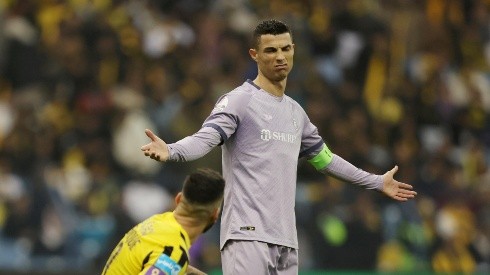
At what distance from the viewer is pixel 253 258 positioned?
25.5ft

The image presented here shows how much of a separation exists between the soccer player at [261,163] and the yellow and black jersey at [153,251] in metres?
0.55

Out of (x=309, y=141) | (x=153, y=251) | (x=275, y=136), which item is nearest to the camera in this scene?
(x=153, y=251)

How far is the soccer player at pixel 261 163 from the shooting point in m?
7.80

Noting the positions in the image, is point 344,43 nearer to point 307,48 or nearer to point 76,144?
point 307,48

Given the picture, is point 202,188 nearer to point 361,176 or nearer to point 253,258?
point 253,258

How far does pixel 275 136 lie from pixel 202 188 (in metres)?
0.77

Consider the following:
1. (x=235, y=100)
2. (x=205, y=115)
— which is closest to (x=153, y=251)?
(x=235, y=100)

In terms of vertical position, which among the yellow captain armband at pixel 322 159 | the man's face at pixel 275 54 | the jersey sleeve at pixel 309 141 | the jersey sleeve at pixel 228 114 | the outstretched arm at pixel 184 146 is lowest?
the yellow captain armband at pixel 322 159

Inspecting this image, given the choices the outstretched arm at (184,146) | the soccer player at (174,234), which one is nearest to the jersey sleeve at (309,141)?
the outstretched arm at (184,146)

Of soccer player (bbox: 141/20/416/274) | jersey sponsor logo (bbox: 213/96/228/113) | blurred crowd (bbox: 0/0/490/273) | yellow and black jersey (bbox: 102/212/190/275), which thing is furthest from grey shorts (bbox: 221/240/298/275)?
blurred crowd (bbox: 0/0/490/273)

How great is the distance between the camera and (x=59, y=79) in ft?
47.6

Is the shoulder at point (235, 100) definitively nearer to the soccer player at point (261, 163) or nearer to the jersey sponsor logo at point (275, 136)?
the soccer player at point (261, 163)

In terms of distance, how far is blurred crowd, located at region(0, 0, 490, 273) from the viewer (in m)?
13.4

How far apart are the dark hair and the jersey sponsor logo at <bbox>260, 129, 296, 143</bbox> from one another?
1.90ft
